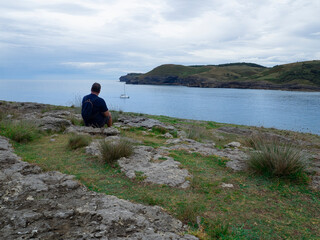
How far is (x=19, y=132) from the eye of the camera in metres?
7.63

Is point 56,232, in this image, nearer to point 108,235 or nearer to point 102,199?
point 108,235

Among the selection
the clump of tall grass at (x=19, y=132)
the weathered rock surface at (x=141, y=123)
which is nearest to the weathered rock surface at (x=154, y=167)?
the clump of tall grass at (x=19, y=132)

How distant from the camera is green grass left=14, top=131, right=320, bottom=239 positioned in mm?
3338

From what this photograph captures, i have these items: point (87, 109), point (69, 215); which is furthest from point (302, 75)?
point (69, 215)

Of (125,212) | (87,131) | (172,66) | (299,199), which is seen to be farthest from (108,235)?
(172,66)

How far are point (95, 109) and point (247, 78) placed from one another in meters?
124

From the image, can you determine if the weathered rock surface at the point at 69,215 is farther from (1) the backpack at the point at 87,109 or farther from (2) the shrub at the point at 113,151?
(1) the backpack at the point at 87,109

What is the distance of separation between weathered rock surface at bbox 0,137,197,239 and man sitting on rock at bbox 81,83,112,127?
448 cm

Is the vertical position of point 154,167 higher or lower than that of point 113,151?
lower

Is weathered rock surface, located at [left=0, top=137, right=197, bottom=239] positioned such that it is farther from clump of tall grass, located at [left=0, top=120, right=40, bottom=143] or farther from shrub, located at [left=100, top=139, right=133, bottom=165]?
clump of tall grass, located at [left=0, top=120, right=40, bottom=143]

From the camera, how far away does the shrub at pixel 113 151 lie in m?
5.90

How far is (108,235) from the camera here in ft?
8.99

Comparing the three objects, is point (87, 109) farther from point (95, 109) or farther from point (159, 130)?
point (159, 130)

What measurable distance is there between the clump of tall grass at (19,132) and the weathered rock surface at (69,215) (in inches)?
141
